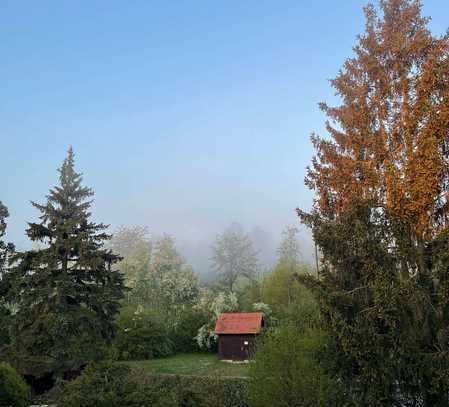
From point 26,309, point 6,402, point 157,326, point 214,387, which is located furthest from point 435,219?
point 157,326

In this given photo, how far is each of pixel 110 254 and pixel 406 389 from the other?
18.3 meters

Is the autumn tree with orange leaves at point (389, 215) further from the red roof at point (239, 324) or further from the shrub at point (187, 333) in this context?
the shrub at point (187, 333)

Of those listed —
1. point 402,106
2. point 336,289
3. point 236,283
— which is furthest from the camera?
point 236,283

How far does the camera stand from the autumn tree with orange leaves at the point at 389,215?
11750 mm

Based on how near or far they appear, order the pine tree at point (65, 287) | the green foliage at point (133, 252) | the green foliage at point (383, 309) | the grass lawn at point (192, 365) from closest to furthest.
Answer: the green foliage at point (383, 309) < the pine tree at point (65, 287) < the grass lawn at point (192, 365) < the green foliage at point (133, 252)

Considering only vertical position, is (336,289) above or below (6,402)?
above

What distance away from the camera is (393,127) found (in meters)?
15.0

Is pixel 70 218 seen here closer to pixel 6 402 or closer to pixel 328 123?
pixel 6 402

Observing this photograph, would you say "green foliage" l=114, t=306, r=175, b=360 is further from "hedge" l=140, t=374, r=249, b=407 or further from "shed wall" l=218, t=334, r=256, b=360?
"hedge" l=140, t=374, r=249, b=407

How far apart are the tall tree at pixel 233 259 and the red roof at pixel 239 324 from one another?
19.1 meters

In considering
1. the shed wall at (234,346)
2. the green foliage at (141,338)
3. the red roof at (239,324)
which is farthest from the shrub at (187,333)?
the shed wall at (234,346)

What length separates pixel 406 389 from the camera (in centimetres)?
1202

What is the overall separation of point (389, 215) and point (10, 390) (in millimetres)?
15377

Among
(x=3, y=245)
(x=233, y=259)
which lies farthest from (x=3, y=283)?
(x=233, y=259)
